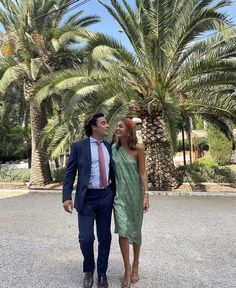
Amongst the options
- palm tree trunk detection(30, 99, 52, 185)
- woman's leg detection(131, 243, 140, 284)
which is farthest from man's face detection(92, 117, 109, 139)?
palm tree trunk detection(30, 99, 52, 185)

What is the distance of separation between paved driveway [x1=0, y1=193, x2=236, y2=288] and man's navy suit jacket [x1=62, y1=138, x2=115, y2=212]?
3.10 feet

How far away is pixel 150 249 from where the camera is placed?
17.9 feet

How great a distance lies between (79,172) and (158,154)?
876 cm

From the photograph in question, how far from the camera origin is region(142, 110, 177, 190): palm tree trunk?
40.3ft

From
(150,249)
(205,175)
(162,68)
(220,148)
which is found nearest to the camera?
(150,249)

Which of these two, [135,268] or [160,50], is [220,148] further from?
[135,268]

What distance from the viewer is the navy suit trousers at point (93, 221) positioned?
3912 mm

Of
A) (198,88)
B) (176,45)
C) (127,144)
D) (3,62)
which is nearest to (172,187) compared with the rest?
(198,88)

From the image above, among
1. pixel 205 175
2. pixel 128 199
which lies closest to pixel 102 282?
pixel 128 199

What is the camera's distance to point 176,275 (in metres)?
4.33

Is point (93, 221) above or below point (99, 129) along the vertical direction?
below

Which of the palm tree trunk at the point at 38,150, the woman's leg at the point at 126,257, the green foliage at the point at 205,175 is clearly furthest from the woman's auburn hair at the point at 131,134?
the palm tree trunk at the point at 38,150

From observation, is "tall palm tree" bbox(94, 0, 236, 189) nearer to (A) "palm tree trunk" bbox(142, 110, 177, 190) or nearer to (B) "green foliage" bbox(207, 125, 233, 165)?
(A) "palm tree trunk" bbox(142, 110, 177, 190)

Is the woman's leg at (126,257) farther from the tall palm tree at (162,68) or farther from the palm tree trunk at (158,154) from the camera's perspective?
the palm tree trunk at (158,154)
